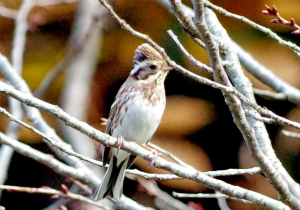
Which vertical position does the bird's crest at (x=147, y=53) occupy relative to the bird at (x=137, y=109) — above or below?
above

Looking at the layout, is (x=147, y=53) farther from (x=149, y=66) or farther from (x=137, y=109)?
(x=137, y=109)

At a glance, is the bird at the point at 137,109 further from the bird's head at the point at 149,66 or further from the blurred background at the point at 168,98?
the blurred background at the point at 168,98

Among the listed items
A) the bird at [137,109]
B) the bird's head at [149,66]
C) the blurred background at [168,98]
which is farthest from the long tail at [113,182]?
the blurred background at [168,98]

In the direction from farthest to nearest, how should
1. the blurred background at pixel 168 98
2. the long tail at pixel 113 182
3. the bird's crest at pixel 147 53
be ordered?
the blurred background at pixel 168 98 < the bird's crest at pixel 147 53 < the long tail at pixel 113 182

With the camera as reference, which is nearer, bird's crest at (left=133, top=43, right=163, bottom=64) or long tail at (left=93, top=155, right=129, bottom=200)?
long tail at (left=93, top=155, right=129, bottom=200)

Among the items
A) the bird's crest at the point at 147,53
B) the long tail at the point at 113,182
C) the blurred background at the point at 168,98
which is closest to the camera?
the long tail at the point at 113,182

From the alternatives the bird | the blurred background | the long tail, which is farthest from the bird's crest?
the blurred background

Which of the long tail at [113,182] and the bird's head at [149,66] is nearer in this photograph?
the long tail at [113,182]

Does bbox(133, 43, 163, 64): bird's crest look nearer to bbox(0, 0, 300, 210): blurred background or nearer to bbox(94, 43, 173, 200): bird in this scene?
bbox(94, 43, 173, 200): bird

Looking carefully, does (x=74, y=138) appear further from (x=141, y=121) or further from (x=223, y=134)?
(x=223, y=134)
